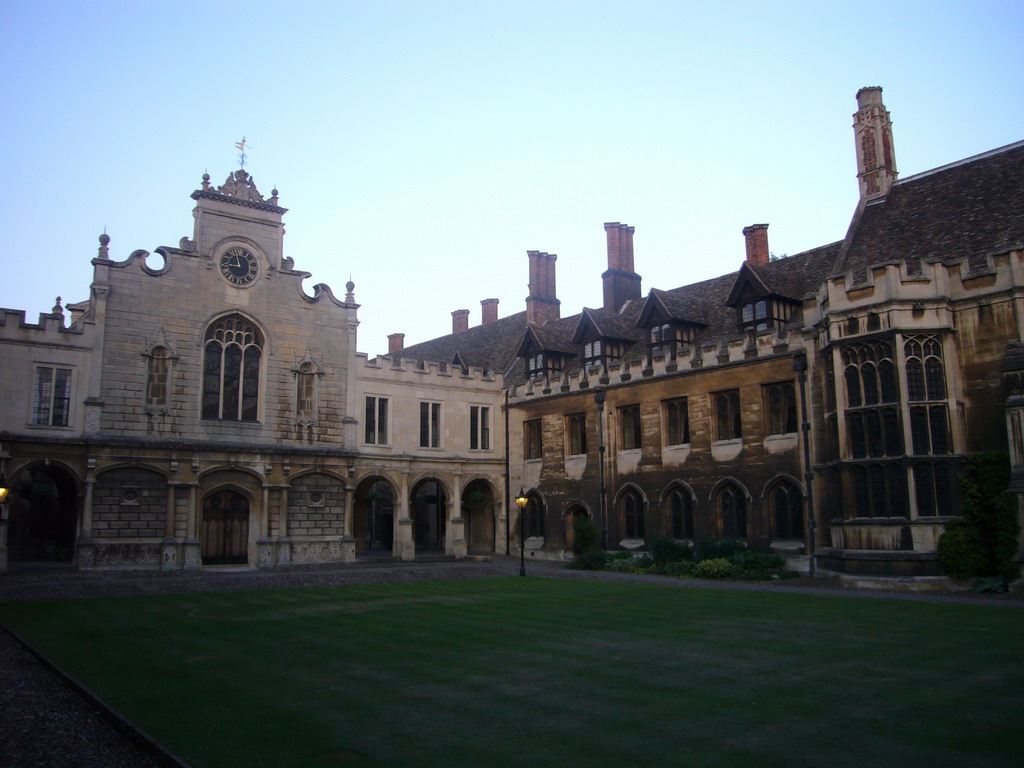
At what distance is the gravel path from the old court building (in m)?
2.10

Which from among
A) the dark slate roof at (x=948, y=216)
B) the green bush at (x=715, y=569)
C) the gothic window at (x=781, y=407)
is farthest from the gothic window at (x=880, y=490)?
the dark slate roof at (x=948, y=216)

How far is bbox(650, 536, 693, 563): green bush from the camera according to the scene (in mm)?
25844

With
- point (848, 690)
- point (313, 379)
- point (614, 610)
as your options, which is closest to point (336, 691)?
point (848, 690)

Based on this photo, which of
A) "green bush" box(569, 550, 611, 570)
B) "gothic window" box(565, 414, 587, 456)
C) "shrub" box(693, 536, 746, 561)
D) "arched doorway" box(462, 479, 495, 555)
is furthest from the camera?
"arched doorway" box(462, 479, 495, 555)

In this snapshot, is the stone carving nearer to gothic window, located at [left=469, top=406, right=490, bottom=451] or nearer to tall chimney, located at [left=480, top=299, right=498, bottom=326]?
gothic window, located at [left=469, top=406, right=490, bottom=451]

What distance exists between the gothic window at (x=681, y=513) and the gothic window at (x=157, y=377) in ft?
58.4

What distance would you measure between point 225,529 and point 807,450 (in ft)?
64.9

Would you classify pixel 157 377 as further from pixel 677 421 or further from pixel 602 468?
pixel 677 421

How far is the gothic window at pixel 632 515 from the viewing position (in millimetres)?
29625

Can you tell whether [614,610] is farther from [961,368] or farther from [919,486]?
[961,368]

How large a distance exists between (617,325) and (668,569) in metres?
11.5

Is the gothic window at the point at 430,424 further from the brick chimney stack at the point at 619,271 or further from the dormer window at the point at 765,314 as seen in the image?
the dormer window at the point at 765,314

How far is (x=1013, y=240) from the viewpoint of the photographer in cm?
2141

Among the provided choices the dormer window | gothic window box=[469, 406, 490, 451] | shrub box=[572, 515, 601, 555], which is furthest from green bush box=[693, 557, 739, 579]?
gothic window box=[469, 406, 490, 451]
